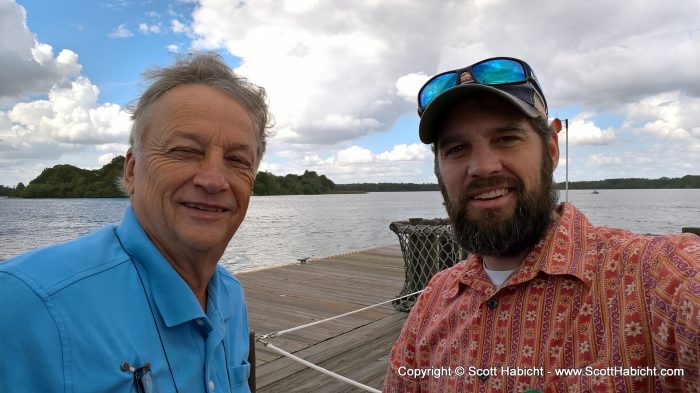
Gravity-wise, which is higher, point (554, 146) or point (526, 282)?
point (554, 146)

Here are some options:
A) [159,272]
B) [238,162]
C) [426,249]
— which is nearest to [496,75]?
[238,162]

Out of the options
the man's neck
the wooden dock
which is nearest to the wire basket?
the wooden dock

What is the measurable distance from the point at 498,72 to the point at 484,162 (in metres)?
0.30

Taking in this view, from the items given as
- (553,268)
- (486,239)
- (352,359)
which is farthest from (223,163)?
(352,359)

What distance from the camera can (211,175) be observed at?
142 cm

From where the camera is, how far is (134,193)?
1.46m

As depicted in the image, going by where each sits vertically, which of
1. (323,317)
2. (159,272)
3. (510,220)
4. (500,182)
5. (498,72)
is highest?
(498,72)

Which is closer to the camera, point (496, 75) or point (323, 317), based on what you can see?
point (496, 75)

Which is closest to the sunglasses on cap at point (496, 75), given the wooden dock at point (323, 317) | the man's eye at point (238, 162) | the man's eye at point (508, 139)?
the man's eye at point (508, 139)

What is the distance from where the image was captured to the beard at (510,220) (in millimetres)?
1401

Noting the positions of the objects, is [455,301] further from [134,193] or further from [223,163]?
[134,193]

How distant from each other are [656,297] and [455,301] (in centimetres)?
59

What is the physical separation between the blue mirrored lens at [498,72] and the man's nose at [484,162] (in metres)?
0.21

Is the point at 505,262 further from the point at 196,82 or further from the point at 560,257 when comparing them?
the point at 196,82
